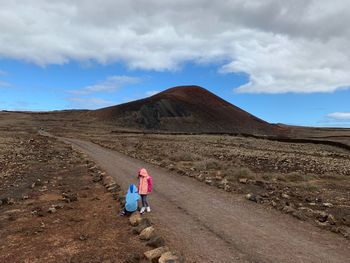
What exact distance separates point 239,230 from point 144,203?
12.4 ft

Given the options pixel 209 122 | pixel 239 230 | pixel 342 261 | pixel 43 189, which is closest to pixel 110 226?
pixel 239 230

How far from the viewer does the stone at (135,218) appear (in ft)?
44.5

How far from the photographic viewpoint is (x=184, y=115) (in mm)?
126188

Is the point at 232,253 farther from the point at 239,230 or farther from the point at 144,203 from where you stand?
the point at 144,203

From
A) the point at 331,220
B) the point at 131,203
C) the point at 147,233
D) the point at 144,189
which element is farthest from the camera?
the point at 144,189

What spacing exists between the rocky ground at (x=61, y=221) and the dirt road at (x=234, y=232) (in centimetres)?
138

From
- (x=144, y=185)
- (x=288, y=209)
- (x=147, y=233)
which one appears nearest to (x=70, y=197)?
(x=144, y=185)

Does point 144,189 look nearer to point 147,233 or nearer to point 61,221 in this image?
point 61,221

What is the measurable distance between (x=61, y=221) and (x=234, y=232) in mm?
5738

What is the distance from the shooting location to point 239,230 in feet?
41.4

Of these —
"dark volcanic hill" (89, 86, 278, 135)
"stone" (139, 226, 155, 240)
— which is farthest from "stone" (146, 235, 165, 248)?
"dark volcanic hill" (89, 86, 278, 135)

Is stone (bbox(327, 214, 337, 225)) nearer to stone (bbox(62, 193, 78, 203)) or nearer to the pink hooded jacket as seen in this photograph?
the pink hooded jacket

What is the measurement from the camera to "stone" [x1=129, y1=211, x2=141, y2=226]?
44.5 feet

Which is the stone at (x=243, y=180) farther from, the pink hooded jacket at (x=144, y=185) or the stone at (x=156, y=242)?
the stone at (x=156, y=242)
